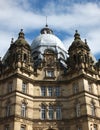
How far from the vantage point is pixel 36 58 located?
51750 millimetres

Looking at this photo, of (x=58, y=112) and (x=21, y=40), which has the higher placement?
(x=21, y=40)

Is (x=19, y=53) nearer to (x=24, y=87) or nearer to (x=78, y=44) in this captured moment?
(x=24, y=87)

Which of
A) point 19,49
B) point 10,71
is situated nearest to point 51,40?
point 19,49

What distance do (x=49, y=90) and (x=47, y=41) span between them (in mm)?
12511

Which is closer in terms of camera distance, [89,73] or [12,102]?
[12,102]

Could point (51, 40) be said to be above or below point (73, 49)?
above

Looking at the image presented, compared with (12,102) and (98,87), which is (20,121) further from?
(98,87)

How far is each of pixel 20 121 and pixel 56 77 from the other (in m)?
10.4

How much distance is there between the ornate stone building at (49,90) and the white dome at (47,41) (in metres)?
4.33

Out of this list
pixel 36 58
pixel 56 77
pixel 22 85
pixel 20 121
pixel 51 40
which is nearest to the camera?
pixel 20 121

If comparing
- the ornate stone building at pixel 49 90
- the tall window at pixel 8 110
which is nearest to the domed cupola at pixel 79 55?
the ornate stone building at pixel 49 90

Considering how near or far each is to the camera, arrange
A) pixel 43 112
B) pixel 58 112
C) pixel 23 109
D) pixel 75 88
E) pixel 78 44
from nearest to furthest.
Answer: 1. pixel 23 109
2. pixel 43 112
3. pixel 58 112
4. pixel 75 88
5. pixel 78 44

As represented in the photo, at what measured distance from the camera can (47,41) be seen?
180 feet

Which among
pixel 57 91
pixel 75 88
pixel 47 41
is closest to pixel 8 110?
pixel 57 91
